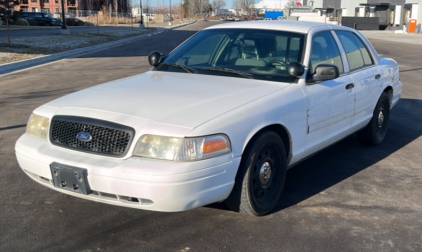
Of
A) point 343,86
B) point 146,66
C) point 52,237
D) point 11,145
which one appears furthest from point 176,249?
point 146,66

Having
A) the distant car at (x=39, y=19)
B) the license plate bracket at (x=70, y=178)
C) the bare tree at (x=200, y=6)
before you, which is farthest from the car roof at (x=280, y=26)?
the bare tree at (x=200, y=6)

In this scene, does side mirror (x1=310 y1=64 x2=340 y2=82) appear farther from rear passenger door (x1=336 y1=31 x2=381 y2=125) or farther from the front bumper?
the front bumper

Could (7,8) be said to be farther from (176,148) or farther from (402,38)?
(402,38)

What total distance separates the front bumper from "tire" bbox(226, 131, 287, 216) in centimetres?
18

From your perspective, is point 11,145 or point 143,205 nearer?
point 143,205

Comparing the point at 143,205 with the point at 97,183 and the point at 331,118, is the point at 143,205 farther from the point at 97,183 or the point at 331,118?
the point at 331,118

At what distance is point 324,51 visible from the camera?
17.1 ft

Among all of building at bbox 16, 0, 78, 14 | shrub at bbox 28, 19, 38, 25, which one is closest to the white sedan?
shrub at bbox 28, 19, 38, 25

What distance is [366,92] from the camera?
5.77m

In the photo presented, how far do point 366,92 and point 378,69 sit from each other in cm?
63

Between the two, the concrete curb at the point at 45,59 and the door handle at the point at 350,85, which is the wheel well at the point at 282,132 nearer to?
the door handle at the point at 350,85

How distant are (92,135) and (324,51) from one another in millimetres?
2811

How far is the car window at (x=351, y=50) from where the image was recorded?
5633 millimetres

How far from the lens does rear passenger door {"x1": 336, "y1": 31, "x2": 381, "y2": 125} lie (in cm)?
559
